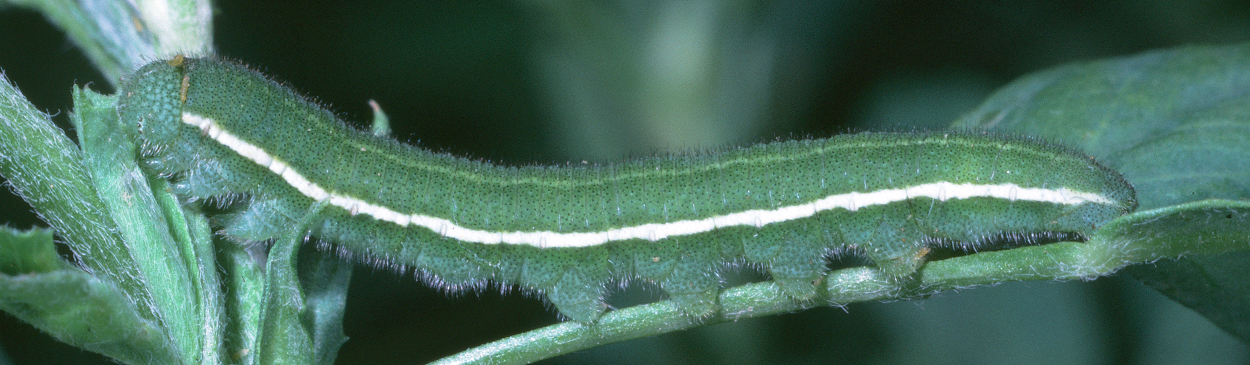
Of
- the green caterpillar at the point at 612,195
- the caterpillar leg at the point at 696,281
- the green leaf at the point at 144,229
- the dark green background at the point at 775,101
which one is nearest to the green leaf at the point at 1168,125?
the green caterpillar at the point at 612,195

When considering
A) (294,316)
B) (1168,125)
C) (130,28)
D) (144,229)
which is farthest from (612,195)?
(1168,125)

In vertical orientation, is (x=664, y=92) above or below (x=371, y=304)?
above

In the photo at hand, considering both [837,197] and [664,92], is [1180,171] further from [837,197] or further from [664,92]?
[664,92]

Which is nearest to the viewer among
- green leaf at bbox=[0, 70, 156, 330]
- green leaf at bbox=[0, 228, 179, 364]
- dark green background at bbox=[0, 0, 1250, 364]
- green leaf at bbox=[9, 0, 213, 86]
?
green leaf at bbox=[0, 228, 179, 364]

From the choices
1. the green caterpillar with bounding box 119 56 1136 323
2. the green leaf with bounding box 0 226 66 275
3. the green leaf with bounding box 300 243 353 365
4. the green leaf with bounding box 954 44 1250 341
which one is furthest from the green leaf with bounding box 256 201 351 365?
the green leaf with bounding box 954 44 1250 341

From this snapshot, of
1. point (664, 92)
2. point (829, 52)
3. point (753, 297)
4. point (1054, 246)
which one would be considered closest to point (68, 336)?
point (753, 297)

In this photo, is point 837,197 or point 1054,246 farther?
point 837,197

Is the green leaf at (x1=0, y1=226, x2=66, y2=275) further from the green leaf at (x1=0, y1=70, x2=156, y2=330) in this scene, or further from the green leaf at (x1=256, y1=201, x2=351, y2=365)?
the green leaf at (x1=256, y1=201, x2=351, y2=365)
